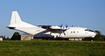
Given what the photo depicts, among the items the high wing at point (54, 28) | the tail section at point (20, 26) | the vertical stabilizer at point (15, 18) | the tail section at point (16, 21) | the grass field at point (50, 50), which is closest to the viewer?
the grass field at point (50, 50)

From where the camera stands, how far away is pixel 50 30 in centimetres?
6309

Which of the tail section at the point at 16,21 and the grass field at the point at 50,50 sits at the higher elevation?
the tail section at the point at 16,21

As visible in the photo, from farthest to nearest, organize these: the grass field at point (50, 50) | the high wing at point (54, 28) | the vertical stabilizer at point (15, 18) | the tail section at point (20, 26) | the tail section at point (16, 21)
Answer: the vertical stabilizer at point (15, 18), the tail section at point (16, 21), the tail section at point (20, 26), the high wing at point (54, 28), the grass field at point (50, 50)

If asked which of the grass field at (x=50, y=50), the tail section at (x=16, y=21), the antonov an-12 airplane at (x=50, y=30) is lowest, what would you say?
the grass field at (x=50, y=50)

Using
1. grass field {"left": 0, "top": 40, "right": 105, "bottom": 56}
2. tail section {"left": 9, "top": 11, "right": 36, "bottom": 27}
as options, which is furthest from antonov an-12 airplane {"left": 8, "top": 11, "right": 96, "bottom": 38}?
grass field {"left": 0, "top": 40, "right": 105, "bottom": 56}

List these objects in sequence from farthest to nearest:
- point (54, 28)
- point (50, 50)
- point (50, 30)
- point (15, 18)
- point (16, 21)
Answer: point (15, 18), point (16, 21), point (50, 30), point (54, 28), point (50, 50)

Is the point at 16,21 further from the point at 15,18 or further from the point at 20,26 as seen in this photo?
the point at 20,26

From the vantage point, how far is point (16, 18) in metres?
64.4

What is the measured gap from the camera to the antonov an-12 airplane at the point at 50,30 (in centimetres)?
6150

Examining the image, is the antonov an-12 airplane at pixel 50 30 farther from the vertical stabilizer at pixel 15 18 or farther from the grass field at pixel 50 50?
the grass field at pixel 50 50

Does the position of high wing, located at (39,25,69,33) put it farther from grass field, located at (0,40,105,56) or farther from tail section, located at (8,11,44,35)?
grass field, located at (0,40,105,56)

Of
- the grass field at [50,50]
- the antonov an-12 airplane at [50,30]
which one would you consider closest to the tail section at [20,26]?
the antonov an-12 airplane at [50,30]

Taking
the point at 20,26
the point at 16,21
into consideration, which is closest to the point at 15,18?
the point at 16,21

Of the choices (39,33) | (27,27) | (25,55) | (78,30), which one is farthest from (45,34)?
(25,55)
